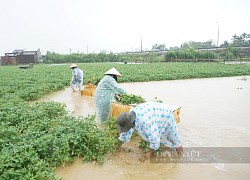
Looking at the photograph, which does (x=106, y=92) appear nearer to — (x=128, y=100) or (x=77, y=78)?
(x=128, y=100)

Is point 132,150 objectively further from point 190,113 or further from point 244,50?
point 244,50

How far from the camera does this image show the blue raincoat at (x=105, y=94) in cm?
605

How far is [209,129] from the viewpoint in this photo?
6637mm

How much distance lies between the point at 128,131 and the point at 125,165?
801 millimetres

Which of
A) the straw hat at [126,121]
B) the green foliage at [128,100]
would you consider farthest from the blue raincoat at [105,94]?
the straw hat at [126,121]

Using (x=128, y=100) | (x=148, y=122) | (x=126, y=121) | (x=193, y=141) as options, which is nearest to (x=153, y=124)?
(x=148, y=122)

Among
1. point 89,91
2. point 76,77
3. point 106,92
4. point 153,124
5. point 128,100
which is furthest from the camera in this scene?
point 76,77

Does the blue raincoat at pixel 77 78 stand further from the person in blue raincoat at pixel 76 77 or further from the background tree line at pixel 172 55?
the background tree line at pixel 172 55

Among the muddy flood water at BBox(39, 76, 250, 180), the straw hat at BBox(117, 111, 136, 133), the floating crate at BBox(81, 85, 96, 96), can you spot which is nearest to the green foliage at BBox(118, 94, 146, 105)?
the muddy flood water at BBox(39, 76, 250, 180)

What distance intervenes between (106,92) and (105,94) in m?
0.06

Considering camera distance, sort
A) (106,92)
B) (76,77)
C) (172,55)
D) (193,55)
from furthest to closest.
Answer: (172,55)
(193,55)
(76,77)
(106,92)

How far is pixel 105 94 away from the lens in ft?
20.6

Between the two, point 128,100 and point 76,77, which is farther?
point 76,77

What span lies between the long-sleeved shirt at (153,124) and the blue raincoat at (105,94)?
187cm
